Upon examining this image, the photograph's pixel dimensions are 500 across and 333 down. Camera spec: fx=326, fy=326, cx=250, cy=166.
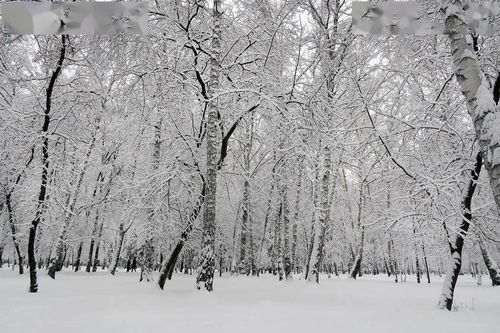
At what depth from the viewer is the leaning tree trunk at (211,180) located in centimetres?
752

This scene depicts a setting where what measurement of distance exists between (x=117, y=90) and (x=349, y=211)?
964 inches

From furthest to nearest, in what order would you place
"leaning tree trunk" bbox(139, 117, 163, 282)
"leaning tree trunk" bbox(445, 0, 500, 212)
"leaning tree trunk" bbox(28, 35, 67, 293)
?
"leaning tree trunk" bbox(139, 117, 163, 282)
"leaning tree trunk" bbox(28, 35, 67, 293)
"leaning tree trunk" bbox(445, 0, 500, 212)

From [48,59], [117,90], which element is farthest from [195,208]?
[48,59]

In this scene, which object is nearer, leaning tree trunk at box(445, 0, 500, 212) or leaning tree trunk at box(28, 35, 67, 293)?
leaning tree trunk at box(445, 0, 500, 212)

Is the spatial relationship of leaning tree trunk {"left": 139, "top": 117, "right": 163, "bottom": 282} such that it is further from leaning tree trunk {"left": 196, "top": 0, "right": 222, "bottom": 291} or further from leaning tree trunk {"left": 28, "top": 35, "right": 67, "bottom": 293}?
leaning tree trunk {"left": 196, "top": 0, "right": 222, "bottom": 291}

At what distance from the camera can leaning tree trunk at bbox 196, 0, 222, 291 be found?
296 inches

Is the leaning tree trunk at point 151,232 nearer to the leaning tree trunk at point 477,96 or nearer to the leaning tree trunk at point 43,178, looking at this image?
the leaning tree trunk at point 43,178

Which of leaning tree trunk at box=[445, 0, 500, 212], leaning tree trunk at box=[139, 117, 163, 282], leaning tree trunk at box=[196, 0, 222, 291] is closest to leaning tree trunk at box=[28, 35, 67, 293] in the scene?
leaning tree trunk at box=[139, 117, 163, 282]

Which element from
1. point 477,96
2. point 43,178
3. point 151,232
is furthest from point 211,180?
point 477,96

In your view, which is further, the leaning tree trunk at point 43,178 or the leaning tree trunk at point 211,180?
the leaning tree trunk at point 43,178

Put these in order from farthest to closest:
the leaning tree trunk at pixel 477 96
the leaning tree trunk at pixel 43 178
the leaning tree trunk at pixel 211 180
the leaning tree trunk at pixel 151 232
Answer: the leaning tree trunk at pixel 151 232
the leaning tree trunk at pixel 43 178
the leaning tree trunk at pixel 211 180
the leaning tree trunk at pixel 477 96

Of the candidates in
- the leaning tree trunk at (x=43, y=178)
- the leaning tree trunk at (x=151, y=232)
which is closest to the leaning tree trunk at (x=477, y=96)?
the leaning tree trunk at (x=43, y=178)

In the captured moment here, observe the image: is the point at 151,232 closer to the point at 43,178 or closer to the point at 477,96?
the point at 43,178

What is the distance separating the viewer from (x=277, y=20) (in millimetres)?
7203
